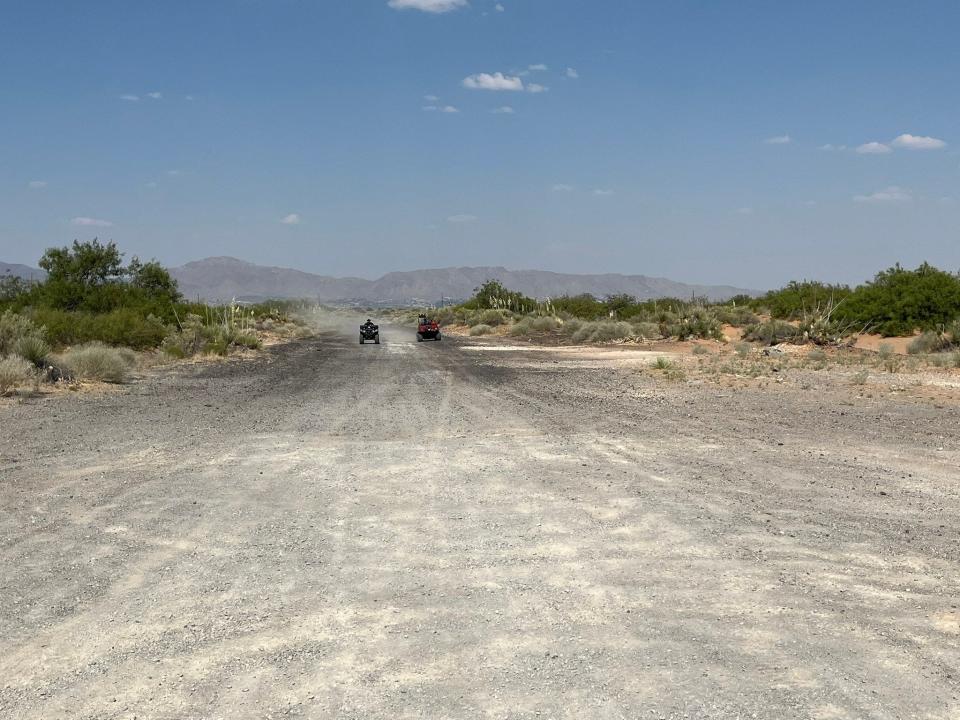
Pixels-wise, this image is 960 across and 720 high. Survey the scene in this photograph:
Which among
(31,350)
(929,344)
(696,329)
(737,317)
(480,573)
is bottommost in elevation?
(480,573)

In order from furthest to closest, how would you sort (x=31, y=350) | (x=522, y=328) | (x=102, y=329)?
(x=522, y=328) < (x=102, y=329) < (x=31, y=350)

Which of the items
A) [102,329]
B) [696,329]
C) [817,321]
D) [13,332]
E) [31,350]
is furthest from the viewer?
[696,329]

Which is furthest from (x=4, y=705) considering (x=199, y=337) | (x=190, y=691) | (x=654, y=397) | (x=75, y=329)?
(x=199, y=337)

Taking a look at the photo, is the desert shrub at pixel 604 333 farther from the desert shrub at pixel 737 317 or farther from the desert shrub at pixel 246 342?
the desert shrub at pixel 246 342

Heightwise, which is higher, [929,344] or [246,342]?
[929,344]

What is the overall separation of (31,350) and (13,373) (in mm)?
2589

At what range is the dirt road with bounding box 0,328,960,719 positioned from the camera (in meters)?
4.11

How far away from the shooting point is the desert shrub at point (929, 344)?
27641 mm

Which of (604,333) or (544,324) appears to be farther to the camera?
(544,324)

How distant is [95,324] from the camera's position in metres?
28.2

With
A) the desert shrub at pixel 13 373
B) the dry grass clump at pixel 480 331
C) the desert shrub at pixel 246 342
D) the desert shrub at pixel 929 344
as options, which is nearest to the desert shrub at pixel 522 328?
the dry grass clump at pixel 480 331

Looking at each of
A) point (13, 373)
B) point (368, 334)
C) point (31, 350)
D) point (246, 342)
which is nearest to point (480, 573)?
point (13, 373)

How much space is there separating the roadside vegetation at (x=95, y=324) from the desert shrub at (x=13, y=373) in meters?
0.02

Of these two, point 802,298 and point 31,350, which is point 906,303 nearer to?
point 802,298
